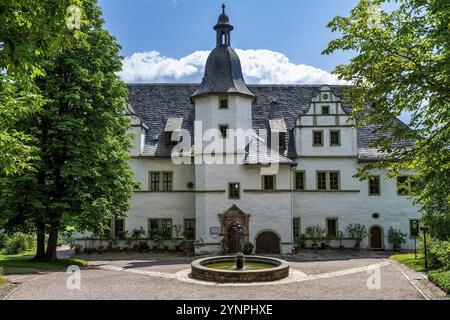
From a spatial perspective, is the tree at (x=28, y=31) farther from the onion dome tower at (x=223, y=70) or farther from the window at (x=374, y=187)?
the window at (x=374, y=187)

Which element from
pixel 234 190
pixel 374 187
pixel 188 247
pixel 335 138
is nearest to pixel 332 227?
pixel 374 187

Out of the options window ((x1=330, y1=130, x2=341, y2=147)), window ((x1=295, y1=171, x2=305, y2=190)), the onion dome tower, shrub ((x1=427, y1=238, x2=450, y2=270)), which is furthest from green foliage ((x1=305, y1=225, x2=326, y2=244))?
the onion dome tower

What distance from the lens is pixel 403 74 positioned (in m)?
10.3

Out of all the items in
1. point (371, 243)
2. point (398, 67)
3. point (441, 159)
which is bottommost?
point (371, 243)

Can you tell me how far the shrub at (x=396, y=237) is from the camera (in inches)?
1118

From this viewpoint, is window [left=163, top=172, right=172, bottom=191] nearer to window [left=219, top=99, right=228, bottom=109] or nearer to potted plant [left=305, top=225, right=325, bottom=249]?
window [left=219, top=99, right=228, bottom=109]

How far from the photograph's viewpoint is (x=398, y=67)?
10164 millimetres

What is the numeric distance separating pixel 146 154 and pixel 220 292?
1838cm

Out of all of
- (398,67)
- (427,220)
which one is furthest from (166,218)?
(398,67)

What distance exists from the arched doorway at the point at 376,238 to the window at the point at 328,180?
4368 millimetres

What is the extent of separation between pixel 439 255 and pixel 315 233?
13048 millimetres

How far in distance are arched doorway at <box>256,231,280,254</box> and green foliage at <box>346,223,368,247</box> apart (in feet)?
20.6

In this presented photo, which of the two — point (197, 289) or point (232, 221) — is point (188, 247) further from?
point (197, 289)
